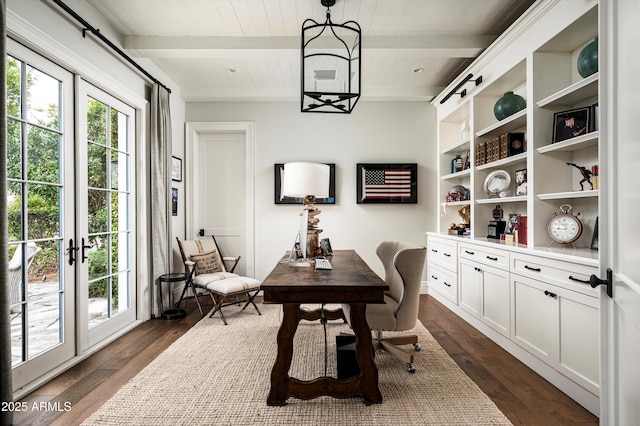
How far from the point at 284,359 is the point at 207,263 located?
2.42m

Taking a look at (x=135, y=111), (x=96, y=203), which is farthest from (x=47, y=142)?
(x=135, y=111)

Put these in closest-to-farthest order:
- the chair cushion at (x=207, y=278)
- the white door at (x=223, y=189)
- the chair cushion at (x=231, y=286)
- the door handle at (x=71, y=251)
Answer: the door handle at (x=71, y=251), the chair cushion at (x=231, y=286), the chair cushion at (x=207, y=278), the white door at (x=223, y=189)

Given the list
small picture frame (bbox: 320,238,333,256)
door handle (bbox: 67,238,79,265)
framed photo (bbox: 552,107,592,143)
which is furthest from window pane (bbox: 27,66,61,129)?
framed photo (bbox: 552,107,592,143)

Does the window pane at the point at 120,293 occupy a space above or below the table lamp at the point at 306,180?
below

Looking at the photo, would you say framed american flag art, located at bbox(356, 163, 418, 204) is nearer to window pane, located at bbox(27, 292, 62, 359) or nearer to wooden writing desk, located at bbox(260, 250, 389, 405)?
wooden writing desk, located at bbox(260, 250, 389, 405)

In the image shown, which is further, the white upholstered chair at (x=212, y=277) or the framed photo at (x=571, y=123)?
the white upholstered chair at (x=212, y=277)

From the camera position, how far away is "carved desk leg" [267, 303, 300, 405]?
1980 mm

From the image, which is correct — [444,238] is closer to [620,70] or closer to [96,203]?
[620,70]

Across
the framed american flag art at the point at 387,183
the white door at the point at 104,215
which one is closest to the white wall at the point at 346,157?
the framed american flag art at the point at 387,183

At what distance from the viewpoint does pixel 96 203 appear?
9.62ft

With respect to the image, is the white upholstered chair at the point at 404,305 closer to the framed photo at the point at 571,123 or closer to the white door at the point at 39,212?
the framed photo at the point at 571,123

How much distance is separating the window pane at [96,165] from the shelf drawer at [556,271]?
3.57m

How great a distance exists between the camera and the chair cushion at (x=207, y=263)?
4.01 meters

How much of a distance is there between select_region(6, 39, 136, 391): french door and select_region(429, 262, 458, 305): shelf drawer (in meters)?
3.49
